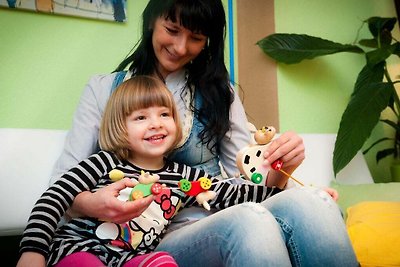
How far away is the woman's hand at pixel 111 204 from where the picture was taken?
0.72 metres

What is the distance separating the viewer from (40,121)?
1322 millimetres

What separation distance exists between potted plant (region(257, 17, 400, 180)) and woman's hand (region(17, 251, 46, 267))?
1.08m

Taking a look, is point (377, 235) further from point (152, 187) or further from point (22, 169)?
point (22, 169)

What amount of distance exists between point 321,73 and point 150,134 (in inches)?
44.3

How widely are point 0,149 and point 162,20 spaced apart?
0.57 m

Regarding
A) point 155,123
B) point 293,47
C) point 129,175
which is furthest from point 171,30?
point 293,47

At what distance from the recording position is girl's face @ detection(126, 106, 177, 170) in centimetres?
90

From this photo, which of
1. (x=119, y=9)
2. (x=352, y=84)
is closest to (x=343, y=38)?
(x=352, y=84)

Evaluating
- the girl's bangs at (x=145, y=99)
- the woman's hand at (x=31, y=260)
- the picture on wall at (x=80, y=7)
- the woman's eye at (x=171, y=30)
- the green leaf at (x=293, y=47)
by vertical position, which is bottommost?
the woman's hand at (x=31, y=260)

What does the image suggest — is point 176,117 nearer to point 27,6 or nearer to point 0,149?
point 0,149

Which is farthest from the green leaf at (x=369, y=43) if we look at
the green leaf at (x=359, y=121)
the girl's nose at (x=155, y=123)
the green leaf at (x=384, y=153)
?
the girl's nose at (x=155, y=123)

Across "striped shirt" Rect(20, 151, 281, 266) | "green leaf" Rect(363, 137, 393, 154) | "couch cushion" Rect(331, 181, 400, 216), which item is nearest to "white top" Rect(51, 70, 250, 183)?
"striped shirt" Rect(20, 151, 281, 266)

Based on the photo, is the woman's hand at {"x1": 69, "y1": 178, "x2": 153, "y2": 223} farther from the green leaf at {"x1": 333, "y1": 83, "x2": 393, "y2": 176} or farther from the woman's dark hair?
the green leaf at {"x1": 333, "y1": 83, "x2": 393, "y2": 176}

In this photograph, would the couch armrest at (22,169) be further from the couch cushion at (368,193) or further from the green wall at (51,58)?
the couch cushion at (368,193)
